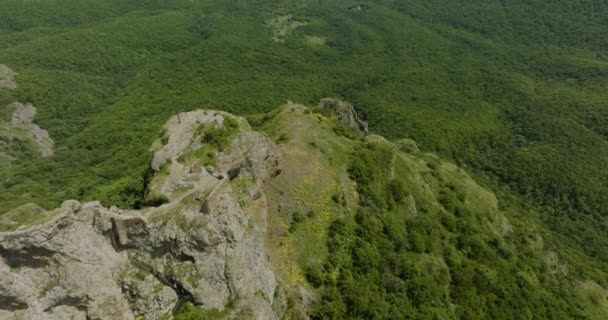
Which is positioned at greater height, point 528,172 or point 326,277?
point 326,277

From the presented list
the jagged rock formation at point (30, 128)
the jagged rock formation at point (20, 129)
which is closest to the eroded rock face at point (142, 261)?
the jagged rock formation at point (20, 129)

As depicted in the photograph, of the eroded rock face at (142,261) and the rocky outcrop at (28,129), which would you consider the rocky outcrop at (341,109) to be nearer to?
the eroded rock face at (142,261)

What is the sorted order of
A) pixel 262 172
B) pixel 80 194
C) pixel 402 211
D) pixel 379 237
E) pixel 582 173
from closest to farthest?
pixel 262 172, pixel 379 237, pixel 402 211, pixel 80 194, pixel 582 173

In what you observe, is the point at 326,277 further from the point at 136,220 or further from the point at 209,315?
the point at 136,220

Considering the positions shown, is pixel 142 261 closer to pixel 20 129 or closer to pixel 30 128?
pixel 20 129

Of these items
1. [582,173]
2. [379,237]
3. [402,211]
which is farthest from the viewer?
[582,173]

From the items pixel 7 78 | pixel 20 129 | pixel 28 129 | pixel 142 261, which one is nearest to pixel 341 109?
pixel 142 261

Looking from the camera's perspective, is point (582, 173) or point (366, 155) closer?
point (366, 155)

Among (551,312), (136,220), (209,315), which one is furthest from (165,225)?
(551,312)
